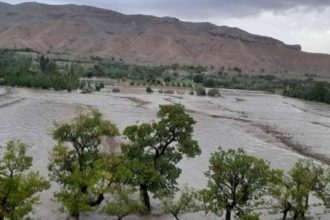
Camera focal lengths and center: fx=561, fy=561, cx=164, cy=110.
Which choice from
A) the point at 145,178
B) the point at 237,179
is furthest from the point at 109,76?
the point at 237,179

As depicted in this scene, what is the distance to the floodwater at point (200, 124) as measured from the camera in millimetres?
47375

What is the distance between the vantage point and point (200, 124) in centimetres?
7881

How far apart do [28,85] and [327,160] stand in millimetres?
88247

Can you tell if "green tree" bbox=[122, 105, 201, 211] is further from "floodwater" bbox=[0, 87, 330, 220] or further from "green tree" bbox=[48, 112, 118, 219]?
"floodwater" bbox=[0, 87, 330, 220]

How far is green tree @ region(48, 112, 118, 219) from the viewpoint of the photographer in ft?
97.5

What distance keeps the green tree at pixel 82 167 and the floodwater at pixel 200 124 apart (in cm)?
250

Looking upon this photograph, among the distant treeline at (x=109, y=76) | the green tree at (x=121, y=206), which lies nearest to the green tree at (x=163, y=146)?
the green tree at (x=121, y=206)

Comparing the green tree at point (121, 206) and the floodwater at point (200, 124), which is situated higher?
the green tree at point (121, 206)

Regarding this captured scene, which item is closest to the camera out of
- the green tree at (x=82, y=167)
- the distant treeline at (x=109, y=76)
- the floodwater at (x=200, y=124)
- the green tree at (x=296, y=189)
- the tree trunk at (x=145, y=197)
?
the green tree at (x=82, y=167)

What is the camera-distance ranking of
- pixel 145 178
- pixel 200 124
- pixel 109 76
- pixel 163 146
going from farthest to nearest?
pixel 109 76
pixel 200 124
pixel 163 146
pixel 145 178

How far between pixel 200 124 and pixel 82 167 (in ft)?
155

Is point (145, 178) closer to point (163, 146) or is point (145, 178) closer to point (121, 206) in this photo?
point (121, 206)

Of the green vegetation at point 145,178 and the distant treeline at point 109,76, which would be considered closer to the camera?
the green vegetation at point 145,178

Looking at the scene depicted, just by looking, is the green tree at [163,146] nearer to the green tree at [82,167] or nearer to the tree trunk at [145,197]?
the tree trunk at [145,197]
